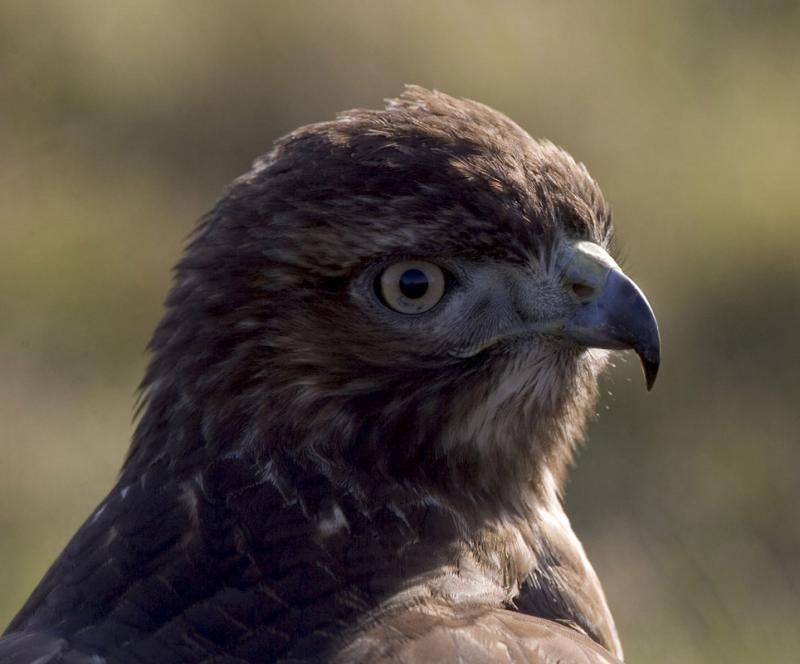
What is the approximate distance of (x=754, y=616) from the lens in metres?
6.66

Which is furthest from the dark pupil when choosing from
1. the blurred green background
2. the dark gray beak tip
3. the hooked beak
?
the blurred green background

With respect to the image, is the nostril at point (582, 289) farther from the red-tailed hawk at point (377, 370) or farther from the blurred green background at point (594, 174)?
the blurred green background at point (594, 174)

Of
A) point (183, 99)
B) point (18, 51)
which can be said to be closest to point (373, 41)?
point (183, 99)

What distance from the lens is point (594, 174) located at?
926 centimetres

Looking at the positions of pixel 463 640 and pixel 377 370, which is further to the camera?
pixel 377 370

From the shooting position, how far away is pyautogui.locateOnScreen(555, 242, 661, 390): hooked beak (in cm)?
390

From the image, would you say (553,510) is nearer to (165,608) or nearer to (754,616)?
(165,608)

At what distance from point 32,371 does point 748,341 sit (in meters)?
3.50

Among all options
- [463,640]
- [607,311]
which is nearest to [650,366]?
[607,311]

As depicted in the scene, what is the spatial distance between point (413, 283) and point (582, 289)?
1.33 ft

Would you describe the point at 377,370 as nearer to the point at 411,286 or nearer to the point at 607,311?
the point at 411,286

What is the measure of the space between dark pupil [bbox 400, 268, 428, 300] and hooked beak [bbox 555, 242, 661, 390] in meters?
0.34

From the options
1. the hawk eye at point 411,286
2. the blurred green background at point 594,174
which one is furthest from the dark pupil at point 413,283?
the blurred green background at point 594,174

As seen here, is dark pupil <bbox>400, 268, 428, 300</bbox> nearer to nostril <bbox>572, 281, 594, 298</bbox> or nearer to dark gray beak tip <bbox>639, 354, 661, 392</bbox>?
nostril <bbox>572, 281, 594, 298</bbox>
